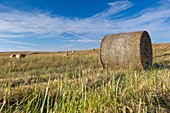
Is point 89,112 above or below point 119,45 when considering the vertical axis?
below

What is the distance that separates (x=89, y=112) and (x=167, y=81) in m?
1.98

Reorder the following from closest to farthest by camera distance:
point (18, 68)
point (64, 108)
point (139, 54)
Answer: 1. point (64, 108)
2. point (139, 54)
3. point (18, 68)

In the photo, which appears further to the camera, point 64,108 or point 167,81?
point 167,81

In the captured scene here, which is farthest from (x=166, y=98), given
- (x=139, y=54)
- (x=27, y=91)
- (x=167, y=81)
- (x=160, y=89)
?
(x=139, y=54)

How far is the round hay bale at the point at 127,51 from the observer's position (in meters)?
8.62

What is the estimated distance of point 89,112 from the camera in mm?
2287

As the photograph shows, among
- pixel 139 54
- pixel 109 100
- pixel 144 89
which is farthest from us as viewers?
pixel 139 54

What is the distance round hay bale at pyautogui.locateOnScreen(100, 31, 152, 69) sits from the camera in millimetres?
8617

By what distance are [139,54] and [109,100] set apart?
626 centimetres

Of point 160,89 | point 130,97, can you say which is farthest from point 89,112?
point 160,89

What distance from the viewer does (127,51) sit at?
8.66 metres

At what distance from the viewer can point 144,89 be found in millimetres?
3246

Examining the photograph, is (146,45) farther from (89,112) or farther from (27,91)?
(89,112)

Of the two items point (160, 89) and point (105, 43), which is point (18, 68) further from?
point (160, 89)
